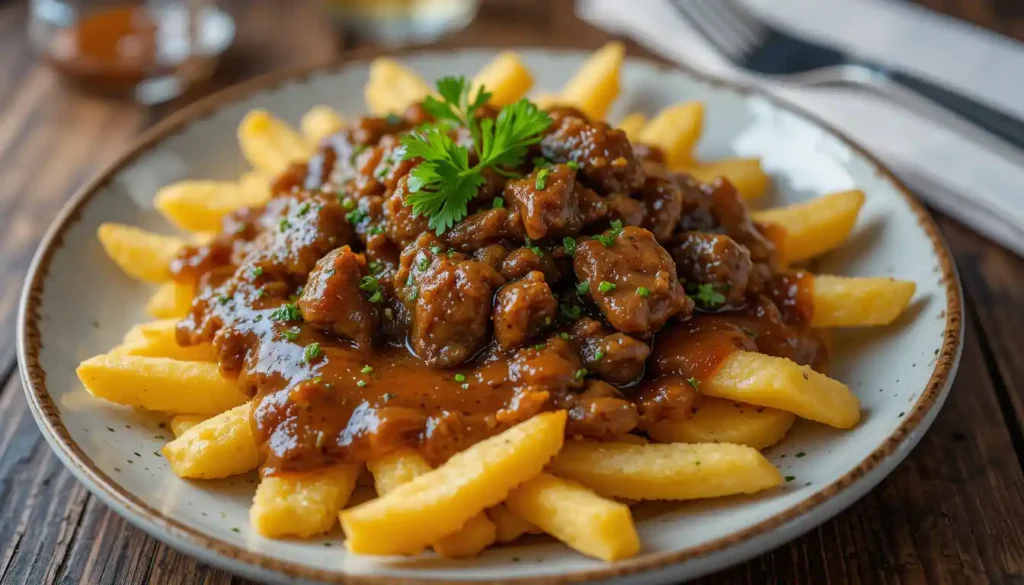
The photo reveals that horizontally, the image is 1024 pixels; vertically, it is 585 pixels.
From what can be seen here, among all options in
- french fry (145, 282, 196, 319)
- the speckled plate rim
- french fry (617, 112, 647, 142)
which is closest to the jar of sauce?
the speckled plate rim

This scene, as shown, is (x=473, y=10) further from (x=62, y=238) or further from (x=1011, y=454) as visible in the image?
(x=1011, y=454)

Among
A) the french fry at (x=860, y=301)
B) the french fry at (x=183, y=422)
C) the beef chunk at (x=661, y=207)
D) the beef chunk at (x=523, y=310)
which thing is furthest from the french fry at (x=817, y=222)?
the french fry at (x=183, y=422)

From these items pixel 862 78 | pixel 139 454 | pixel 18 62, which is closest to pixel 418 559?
pixel 139 454

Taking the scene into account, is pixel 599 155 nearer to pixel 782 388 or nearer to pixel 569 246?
pixel 569 246

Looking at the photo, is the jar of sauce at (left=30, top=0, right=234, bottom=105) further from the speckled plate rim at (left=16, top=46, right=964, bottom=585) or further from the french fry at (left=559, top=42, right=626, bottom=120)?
the french fry at (left=559, top=42, right=626, bottom=120)

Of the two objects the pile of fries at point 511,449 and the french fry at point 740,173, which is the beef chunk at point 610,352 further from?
the french fry at point 740,173

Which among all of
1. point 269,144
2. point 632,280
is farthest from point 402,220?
point 269,144
